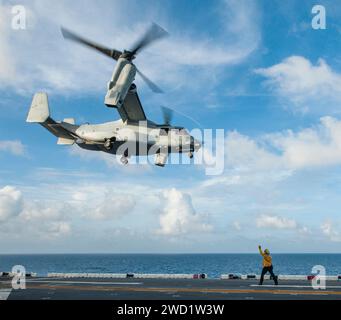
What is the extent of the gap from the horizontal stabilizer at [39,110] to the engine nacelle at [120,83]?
11328 mm

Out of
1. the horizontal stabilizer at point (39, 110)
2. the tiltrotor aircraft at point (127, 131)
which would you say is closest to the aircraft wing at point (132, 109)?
the tiltrotor aircraft at point (127, 131)

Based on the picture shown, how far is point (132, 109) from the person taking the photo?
36.8 m

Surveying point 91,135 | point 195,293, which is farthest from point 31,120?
point 195,293

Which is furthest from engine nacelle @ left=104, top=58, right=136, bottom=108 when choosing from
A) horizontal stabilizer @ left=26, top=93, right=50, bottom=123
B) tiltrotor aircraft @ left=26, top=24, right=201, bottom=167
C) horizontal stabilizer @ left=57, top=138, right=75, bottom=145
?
horizontal stabilizer @ left=26, top=93, right=50, bottom=123

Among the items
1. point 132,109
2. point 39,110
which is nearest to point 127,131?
point 132,109

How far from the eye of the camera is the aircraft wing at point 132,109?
36062 millimetres

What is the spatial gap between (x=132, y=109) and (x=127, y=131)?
2.03 metres

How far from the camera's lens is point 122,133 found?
119 ft

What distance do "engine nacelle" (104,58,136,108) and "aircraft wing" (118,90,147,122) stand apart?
11.9 feet

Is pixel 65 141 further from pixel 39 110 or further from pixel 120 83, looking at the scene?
pixel 120 83

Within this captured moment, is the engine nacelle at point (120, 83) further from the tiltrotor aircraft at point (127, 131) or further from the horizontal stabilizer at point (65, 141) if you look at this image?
the horizontal stabilizer at point (65, 141)
